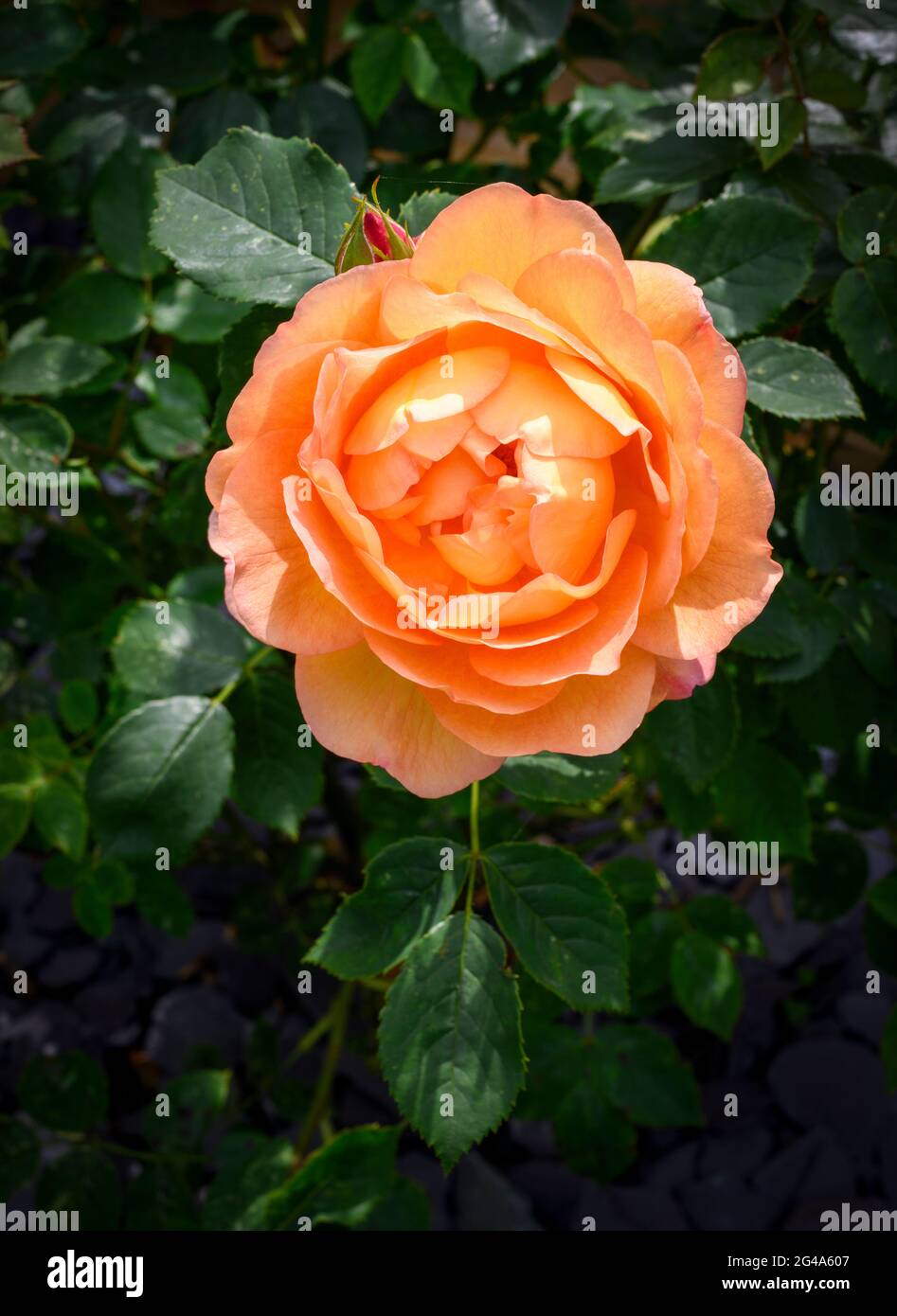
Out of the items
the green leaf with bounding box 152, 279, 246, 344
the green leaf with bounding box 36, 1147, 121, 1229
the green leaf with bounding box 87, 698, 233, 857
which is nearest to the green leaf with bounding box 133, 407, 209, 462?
the green leaf with bounding box 152, 279, 246, 344

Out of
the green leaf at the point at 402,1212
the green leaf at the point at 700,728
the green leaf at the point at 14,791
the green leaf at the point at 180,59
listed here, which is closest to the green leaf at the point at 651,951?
the green leaf at the point at 402,1212

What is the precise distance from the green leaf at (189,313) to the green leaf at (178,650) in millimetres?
416

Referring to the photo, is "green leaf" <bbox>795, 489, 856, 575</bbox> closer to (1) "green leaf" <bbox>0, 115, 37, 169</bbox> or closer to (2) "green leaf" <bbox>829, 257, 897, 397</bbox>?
(2) "green leaf" <bbox>829, 257, 897, 397</bbox>

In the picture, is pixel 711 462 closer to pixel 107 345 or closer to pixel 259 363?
pixel 259 363

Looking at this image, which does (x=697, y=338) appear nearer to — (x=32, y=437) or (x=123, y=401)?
(x=32, y=437)

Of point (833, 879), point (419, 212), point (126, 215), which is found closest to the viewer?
point (419, 212)

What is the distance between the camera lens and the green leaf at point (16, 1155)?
1595mm

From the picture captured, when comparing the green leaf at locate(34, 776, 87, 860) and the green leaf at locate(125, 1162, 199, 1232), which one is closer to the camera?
the green leaf at locate(34, 776, 87, 860)

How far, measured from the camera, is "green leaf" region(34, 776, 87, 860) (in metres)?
1.41

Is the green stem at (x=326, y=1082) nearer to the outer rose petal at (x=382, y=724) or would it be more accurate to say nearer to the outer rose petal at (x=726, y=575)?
the outer rose petal at (x=382, y=724)

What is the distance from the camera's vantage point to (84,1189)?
5.08 feet

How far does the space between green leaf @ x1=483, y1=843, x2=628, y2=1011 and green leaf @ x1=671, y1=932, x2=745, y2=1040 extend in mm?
650

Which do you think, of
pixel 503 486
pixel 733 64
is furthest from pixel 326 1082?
pixel 733 64

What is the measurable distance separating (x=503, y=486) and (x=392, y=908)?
0.47m
